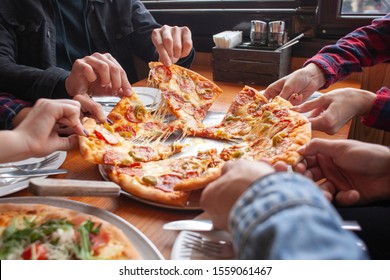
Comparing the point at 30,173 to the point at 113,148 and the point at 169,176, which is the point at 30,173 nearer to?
the point at 113,148

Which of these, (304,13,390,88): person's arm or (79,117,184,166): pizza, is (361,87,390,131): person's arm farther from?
(79,117,184,166): pizza

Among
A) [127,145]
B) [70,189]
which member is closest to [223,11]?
[127,145]

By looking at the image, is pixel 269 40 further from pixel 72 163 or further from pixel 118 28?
pixel 72 163

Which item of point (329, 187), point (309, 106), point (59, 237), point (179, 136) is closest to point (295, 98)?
point (309, 106)

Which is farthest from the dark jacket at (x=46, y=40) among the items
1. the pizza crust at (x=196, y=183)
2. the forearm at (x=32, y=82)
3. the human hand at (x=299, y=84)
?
the human hand at (x=299, y=84)

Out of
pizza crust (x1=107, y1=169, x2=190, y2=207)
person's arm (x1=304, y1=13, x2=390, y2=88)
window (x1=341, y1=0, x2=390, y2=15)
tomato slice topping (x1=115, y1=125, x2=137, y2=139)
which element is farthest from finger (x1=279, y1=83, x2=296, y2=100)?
window (x1=341, y1=0, x2=390, y2=15)

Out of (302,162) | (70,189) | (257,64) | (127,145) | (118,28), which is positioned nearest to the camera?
(70,189)
